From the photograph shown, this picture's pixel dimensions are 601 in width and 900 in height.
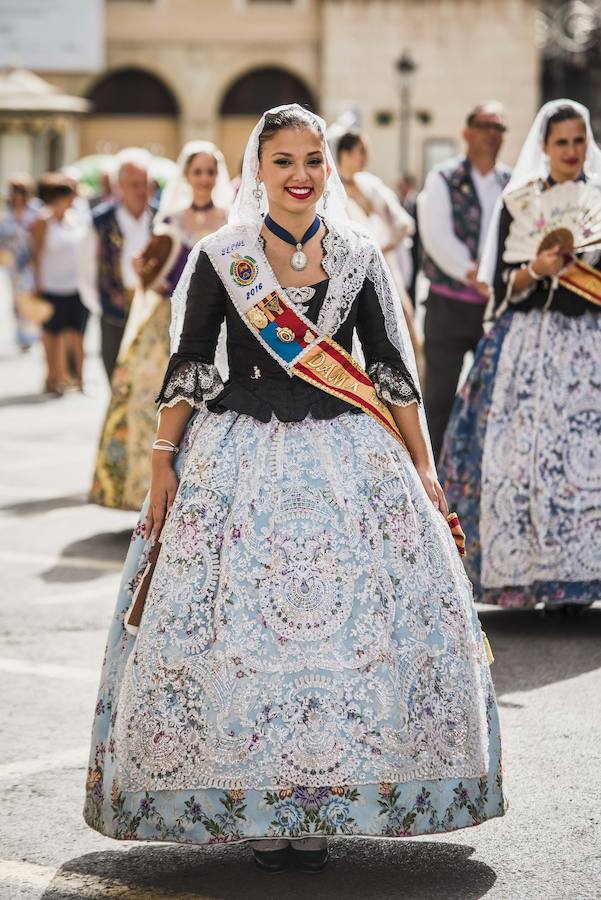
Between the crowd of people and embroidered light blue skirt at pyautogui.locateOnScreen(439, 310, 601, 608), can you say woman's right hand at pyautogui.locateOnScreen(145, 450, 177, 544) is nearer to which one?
the crowd of people

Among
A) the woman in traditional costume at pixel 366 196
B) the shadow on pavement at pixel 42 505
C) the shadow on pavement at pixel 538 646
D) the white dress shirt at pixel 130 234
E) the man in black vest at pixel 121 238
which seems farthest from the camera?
the white dress shirt at pixel 130 234

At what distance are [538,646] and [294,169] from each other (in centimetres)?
281

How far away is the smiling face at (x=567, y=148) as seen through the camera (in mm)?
7219

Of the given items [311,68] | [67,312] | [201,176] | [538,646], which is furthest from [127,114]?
[538,646]

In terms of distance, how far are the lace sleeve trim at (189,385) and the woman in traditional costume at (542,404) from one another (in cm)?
279

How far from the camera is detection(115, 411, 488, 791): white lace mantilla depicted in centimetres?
416

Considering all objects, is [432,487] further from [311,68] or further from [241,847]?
[311,68]

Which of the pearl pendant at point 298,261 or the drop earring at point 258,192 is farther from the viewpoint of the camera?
the drop earring at point 258,192

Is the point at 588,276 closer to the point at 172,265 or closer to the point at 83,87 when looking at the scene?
the point at 172,265

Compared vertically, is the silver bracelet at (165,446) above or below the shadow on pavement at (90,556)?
above

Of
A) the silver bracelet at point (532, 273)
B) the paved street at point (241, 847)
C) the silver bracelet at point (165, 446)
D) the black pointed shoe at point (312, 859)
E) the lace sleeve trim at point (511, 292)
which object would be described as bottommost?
the paved street at point (241, 847)

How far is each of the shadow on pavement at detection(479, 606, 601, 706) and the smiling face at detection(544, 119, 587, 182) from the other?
171 centimetres

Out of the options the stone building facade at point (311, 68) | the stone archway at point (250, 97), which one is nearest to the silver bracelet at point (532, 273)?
the stone building facade at point (311, 68)

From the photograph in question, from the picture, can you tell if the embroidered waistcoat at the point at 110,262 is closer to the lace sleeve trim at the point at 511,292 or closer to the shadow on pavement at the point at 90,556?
the shadow on pavement at the point at 90,556
